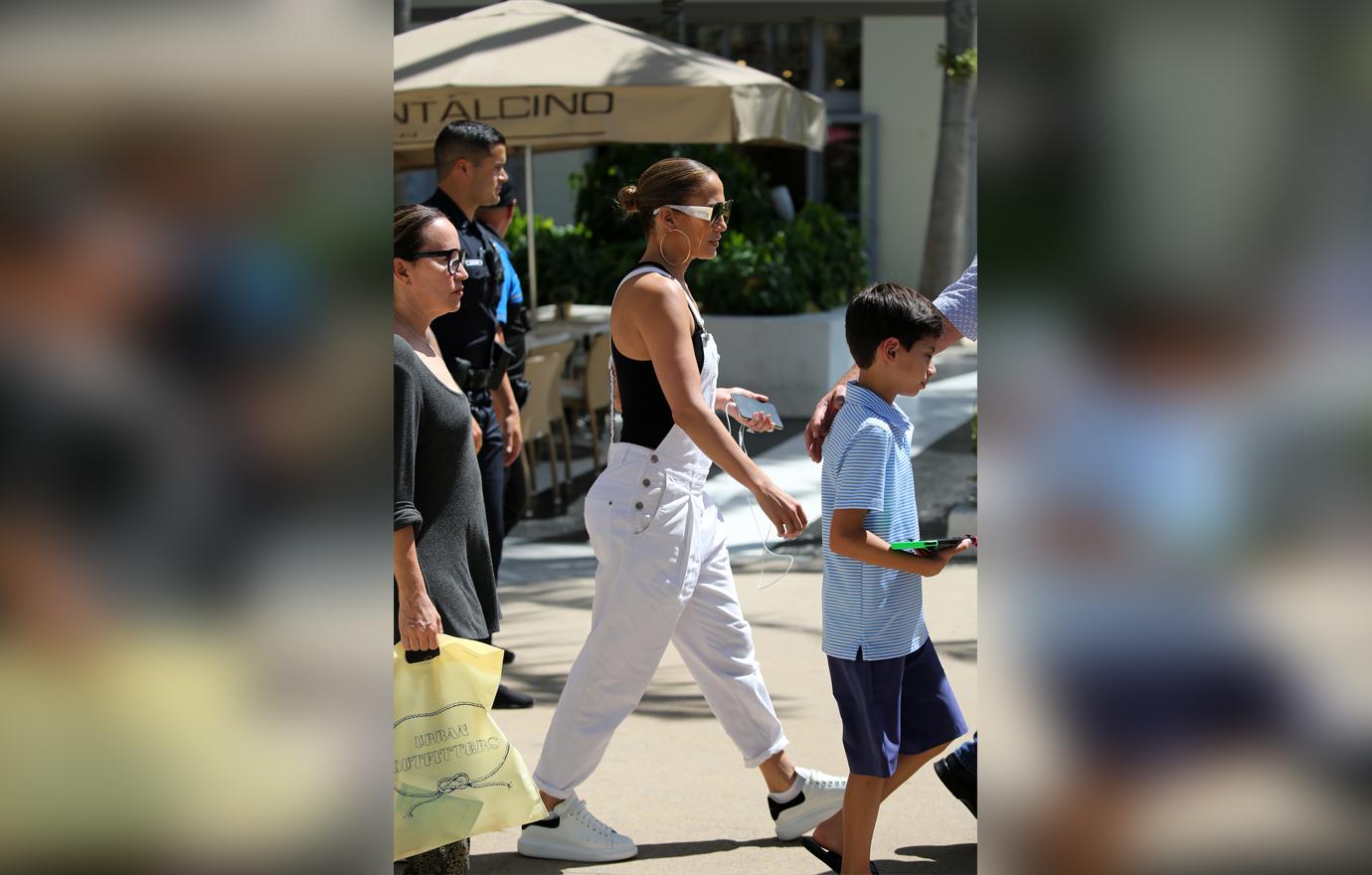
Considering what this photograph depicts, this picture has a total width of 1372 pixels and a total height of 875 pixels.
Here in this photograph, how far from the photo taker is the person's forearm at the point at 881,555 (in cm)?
328

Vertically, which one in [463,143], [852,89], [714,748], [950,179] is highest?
[852,89]

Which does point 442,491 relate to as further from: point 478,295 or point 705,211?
point 478,295

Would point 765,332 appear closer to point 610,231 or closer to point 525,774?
point 610,231

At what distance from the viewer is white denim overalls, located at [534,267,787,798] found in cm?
390

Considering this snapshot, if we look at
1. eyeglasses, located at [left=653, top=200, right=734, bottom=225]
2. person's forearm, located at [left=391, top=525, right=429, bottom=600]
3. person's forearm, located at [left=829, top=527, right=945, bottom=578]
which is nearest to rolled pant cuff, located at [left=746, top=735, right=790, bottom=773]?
person's forearm, located at [left=829, top=527, right=945, bottom=578]

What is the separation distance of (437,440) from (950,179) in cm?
1687

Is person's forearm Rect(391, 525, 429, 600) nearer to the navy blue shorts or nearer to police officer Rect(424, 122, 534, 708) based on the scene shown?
the navy blue shorts

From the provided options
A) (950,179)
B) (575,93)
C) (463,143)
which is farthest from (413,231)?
(950,179)

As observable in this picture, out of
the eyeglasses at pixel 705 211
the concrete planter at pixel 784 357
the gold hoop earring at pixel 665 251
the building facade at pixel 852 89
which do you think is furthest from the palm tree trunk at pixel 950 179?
the gold hoop earring at pixel 665 251

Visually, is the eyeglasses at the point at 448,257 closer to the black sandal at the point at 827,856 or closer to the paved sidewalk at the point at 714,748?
the paved sidewalk at the point at 714,748

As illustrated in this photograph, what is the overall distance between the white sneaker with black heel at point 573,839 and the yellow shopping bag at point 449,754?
30.3 inches

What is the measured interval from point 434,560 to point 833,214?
13.1 m

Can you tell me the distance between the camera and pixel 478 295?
5297 millimetres
